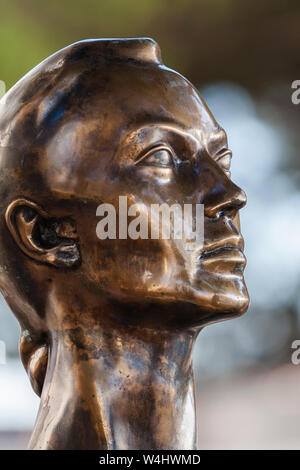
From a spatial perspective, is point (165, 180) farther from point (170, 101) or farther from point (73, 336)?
point (73, 336)

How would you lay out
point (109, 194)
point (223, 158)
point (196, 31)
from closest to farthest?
point (109, 194) → point (223, 158) → point (196, 31)

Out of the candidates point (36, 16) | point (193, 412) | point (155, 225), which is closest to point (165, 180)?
point (155, 225)

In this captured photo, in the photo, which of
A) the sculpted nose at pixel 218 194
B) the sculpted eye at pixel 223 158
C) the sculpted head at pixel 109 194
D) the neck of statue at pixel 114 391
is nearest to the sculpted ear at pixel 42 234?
the sculpted head at pixel 109 194

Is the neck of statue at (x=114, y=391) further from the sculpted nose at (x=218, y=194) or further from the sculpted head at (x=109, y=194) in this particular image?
the sculpted nose at (x=218, y=194)

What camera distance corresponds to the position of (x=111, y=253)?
8.59ft

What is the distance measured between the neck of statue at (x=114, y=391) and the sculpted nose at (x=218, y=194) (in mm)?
413

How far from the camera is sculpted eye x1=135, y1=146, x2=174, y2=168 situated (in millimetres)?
2648

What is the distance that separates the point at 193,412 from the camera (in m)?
2.83

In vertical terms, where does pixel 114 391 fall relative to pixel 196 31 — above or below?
below

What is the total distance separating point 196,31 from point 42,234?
15.1ft

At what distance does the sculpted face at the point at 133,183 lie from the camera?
261cm

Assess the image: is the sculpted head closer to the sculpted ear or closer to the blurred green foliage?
the sculpted ear

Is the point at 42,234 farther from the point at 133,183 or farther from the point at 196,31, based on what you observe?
the point at 196,31

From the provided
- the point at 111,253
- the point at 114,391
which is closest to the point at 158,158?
the point at 111,253
